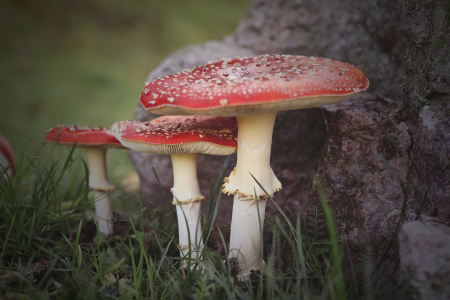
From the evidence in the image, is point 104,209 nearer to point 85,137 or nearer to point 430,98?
point 85,137

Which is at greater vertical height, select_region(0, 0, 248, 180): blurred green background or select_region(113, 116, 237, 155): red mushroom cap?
select_region(0, 0, 248, 180): blurred green background

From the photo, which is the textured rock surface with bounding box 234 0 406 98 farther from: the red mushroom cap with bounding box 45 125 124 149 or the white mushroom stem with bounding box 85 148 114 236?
the white mushroom stem with bounding box 85 148 114 236

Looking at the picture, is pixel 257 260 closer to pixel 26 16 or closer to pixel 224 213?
pixel 224 213

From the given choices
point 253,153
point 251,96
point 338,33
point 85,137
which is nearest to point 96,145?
point 85,137

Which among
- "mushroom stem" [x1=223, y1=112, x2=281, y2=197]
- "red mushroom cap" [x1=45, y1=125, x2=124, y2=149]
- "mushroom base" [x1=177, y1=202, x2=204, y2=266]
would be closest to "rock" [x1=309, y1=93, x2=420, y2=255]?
"mushroom stem" [x1=223, y1=112, x2=281, y2=197]

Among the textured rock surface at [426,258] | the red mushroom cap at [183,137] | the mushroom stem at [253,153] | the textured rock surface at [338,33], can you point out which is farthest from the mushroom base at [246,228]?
the textured rock surface at [338,33]

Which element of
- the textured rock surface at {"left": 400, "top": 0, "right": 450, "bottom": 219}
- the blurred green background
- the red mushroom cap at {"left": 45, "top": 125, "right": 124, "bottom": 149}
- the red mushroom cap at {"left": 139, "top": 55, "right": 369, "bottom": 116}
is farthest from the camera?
the blurred green background

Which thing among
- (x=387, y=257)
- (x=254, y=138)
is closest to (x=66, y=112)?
(x=254, y=138)
